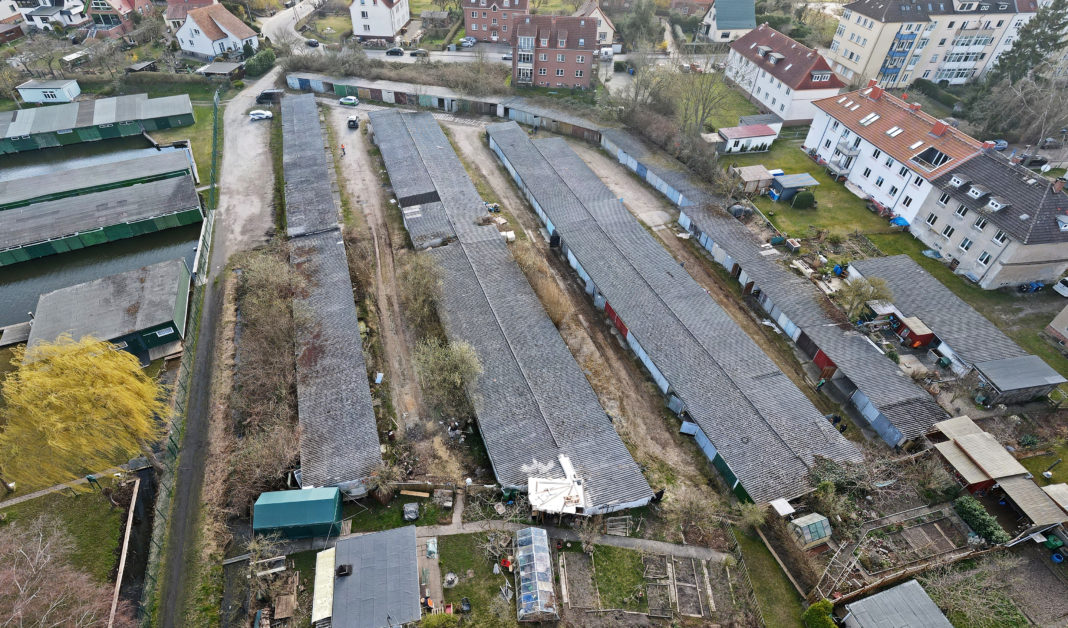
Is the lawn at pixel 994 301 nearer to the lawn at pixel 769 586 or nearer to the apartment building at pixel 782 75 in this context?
the apartment building at pixel 782 75

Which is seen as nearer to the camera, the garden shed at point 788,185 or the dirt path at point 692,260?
the dirt path at point 692,260

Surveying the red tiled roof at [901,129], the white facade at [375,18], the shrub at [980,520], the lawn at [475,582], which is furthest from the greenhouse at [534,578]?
the white facade at [375,18]

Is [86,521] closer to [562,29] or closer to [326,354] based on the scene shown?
[326,354]

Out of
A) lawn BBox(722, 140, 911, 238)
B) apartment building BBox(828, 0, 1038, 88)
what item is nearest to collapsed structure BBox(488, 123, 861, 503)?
lawn BBox(722, 140, 911, 238)

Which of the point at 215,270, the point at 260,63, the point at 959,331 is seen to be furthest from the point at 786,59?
the point at 260,63

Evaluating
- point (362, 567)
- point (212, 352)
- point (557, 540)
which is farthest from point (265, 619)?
point (212, 352)

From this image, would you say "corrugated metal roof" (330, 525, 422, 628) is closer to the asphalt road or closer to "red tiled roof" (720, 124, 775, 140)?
the asphalt road
